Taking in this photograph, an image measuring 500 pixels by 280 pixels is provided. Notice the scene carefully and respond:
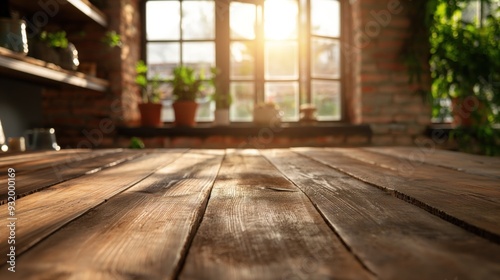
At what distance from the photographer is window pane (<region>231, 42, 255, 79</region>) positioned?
144 inches

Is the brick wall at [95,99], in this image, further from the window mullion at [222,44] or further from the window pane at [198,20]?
the window mullion at [222,44]

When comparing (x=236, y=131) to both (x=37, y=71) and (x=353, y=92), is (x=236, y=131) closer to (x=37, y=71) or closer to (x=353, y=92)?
(x=353, y=92)

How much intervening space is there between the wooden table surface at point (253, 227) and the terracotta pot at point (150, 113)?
2.33 metres

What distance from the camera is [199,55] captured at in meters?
3.68

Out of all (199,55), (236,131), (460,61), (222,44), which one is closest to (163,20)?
(199,55)

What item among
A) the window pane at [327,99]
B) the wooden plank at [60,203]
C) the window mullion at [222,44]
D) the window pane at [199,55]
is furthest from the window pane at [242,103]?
the wooden plank at [60,203]

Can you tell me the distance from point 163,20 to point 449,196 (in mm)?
3214

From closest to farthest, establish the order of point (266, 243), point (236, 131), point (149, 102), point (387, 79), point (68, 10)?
point (266, 243) → point (68, 10) → point (236, 131) → point (149, 102) → point (387, 79)

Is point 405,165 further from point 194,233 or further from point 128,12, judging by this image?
point 128,12

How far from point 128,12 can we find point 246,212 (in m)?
3.06

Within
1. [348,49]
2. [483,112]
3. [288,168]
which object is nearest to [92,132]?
[348,49]

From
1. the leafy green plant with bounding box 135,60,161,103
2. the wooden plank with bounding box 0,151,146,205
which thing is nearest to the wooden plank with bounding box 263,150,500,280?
the wooden plank with bounding box 0,151,146,205

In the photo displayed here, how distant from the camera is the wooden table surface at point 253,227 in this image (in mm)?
419

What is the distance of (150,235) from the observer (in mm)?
535
